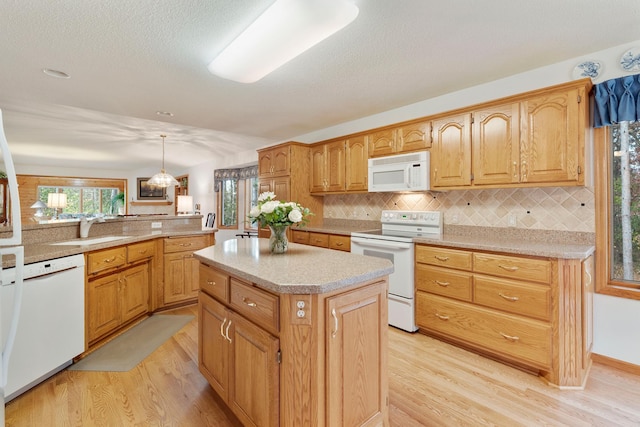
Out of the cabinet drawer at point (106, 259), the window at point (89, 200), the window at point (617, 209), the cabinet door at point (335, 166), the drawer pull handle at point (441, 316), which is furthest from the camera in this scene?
the window at point (89, 200)

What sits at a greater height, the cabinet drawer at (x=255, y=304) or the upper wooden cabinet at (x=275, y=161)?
the upper wooden cabinet at (x=275, y=161)

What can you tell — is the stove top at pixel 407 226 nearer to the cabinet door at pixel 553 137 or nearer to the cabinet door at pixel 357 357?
the cabinet door at pixel 553 137

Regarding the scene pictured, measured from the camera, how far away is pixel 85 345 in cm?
241

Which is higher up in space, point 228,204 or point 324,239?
point 228,204

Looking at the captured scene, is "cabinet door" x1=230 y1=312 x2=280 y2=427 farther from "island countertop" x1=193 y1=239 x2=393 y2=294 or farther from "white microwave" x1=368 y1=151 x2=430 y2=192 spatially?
"white microwave" x1=368 y1=151 x2=430 y2=192

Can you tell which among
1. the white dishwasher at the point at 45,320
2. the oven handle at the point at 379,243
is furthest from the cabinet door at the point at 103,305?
the oven handle at the point at 379,243

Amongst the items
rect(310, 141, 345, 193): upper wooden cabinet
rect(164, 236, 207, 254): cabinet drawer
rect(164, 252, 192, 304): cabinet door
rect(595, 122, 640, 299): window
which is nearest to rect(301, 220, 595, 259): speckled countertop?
rect(595, 122, 640, 299): window

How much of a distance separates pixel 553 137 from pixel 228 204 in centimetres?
625

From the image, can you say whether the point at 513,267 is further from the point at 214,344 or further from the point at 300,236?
the point at 300,236

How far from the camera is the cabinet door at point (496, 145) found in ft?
8.02

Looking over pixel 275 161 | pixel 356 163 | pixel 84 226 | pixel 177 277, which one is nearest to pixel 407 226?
pixel 356 163

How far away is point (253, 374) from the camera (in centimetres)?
145

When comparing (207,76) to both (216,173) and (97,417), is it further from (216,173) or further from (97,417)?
(216,173)

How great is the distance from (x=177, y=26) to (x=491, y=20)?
194 cm
